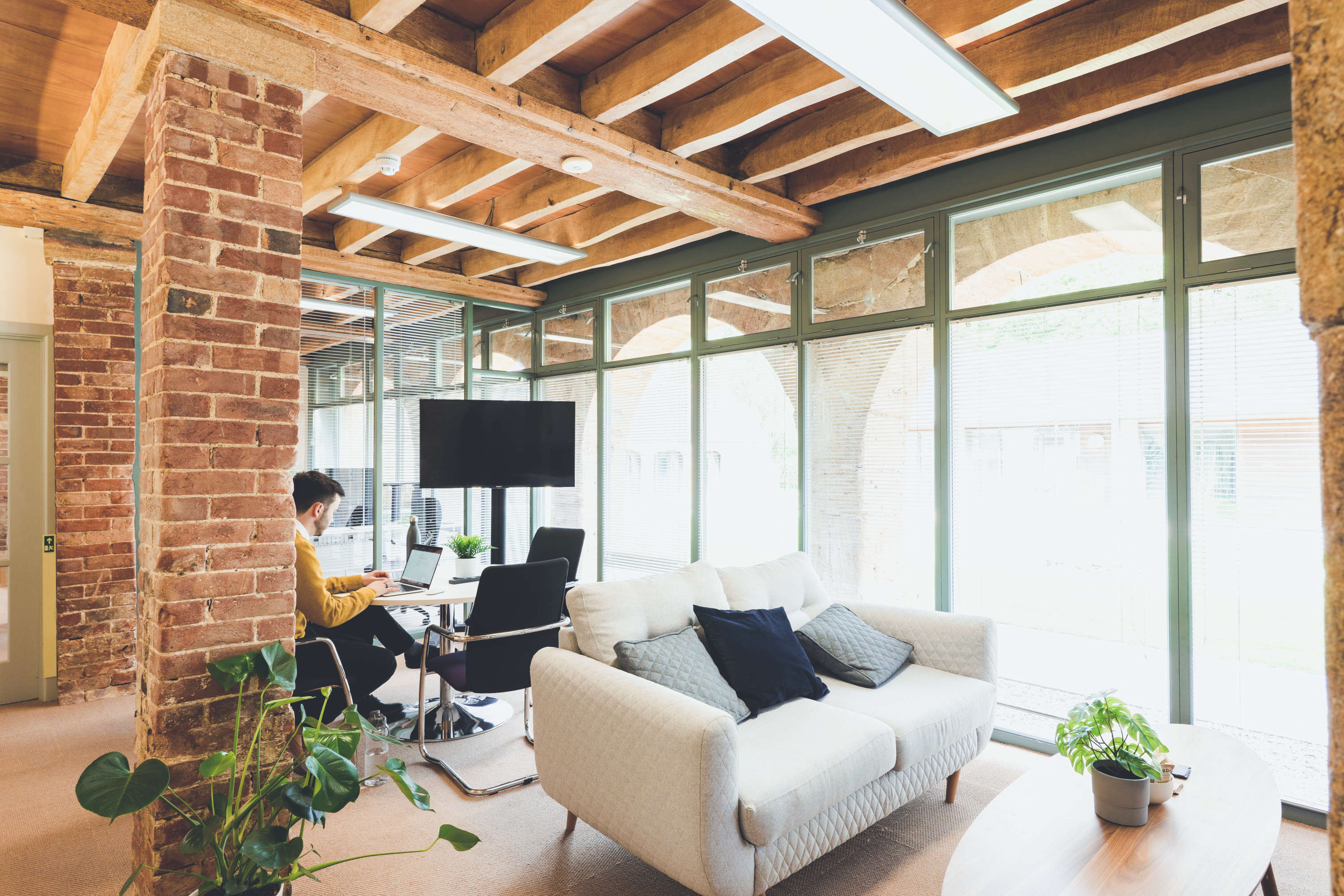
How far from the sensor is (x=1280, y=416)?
2.83 m

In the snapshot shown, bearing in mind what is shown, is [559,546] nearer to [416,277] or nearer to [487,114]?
[416,277]

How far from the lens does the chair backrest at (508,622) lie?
323 centimetres

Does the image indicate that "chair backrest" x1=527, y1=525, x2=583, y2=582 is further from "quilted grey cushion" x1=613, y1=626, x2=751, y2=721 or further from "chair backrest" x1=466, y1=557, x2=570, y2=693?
"quilted grey cushion" x1=613, y1=626, x2=751, y2=721

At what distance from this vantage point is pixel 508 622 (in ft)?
10.8

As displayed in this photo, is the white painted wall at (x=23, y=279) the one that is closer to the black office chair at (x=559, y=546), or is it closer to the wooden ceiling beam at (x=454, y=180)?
the wooden ceiling beam at (x=454, y=180)

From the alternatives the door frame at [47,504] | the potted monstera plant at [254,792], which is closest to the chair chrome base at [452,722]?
the potted monstera plant at [254,792]

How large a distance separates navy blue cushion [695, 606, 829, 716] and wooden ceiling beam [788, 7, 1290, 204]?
225cm

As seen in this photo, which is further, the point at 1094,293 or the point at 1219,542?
the point at 1094,293

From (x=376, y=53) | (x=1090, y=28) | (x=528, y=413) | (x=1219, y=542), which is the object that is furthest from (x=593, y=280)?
(x=1219, y=542)

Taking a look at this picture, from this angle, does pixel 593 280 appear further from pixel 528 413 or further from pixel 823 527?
pixel 823 527

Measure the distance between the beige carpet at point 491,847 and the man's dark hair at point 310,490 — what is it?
1.27 m

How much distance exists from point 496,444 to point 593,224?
155cm

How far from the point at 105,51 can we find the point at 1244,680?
16.6 feet

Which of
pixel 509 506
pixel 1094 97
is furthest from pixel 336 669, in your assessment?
pixel 1094 97
